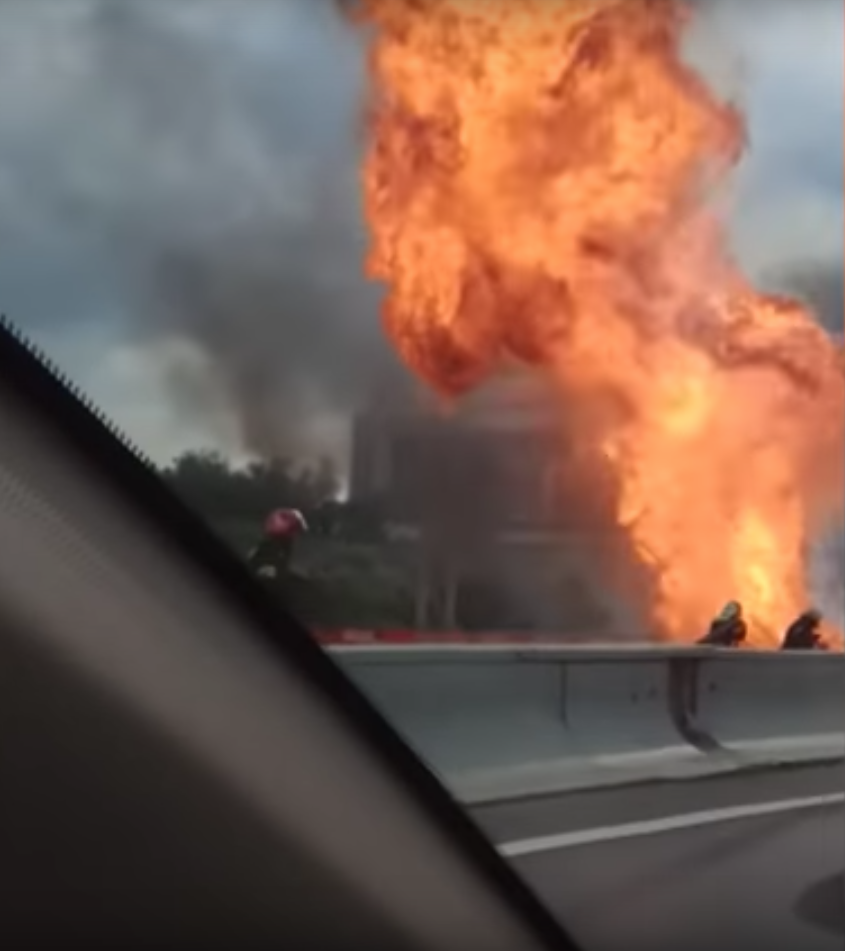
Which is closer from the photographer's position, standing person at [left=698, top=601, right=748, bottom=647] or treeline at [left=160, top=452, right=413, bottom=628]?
treeline at [left=160, top=452, right=413, bottom=628]

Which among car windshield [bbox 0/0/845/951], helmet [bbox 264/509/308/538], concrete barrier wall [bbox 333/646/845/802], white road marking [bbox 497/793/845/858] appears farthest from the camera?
white road marking [bbox 497/793/845/858]

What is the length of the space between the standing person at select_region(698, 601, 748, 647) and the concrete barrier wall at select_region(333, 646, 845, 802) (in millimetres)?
30

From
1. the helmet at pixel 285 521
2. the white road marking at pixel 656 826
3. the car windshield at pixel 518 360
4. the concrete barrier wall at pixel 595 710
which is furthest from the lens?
the white road marking at pixel 656 826

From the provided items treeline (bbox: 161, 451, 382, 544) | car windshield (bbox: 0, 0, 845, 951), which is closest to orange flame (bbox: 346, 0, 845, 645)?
car windshield (bbox: 0, 0, 845, 951)

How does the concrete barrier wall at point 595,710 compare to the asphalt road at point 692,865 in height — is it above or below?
above

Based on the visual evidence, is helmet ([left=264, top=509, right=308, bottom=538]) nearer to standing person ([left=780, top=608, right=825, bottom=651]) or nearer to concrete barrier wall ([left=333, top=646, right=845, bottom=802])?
concrete barrier wall ([left=333, top=646, right=845, bottom=802])

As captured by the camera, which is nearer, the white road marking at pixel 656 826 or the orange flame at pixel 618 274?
the orange flame at pixel 618 274

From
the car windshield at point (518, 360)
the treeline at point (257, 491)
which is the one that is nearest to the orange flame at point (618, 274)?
A: the car windshield at point (518, 360)

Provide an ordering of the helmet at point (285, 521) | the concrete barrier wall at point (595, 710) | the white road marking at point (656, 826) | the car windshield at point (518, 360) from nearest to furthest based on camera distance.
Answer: the car windshield at point (518, 360) → the helmet at point (285, 521) → the concrete barrier wall at point (595, 710) → the white road marking at point (656, 826)

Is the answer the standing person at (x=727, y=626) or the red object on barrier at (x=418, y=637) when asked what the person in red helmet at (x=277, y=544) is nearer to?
the red object on barrier at (x=418, y=637)

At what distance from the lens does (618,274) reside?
2898 millimetres

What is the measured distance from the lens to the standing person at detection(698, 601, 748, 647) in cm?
293

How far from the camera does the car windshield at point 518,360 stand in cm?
255

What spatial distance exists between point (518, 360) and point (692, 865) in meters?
0.87
